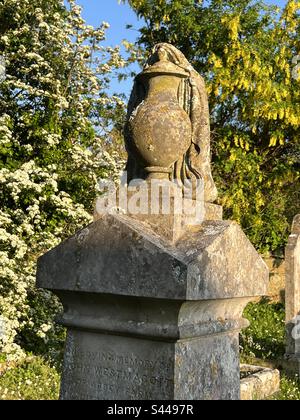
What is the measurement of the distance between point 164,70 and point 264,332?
30.2ft

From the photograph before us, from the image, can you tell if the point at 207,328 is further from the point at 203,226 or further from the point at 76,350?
the point at 76,350

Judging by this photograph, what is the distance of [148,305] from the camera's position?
7.35 feet

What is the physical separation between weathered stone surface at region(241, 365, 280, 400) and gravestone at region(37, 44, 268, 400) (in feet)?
11.9

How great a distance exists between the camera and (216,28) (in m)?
11.2

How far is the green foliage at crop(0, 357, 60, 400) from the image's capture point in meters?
6.03

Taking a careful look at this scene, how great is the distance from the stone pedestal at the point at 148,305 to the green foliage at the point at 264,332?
672 centimetres

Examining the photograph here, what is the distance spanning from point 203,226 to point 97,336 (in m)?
0.74

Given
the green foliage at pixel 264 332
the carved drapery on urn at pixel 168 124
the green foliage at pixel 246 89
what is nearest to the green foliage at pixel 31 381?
the green foliage at pixel 264 332

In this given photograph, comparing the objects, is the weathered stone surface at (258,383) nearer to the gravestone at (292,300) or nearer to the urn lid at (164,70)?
the gravestone at (292,300)

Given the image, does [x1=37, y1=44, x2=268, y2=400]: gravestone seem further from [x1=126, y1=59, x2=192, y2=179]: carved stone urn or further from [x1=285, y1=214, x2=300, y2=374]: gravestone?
[x1=285, y1=214, x2=300, y2=374]: gravestone
